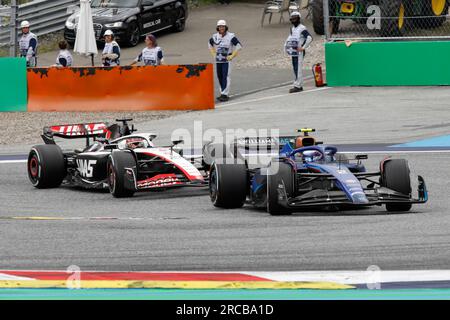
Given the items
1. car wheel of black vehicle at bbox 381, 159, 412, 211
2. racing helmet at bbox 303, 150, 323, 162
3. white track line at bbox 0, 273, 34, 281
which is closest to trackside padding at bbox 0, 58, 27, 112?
racing helmet at bbox 303, 150, 323, 162

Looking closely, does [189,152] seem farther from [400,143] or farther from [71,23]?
[71,23]

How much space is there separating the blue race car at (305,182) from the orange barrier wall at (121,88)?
9.23 m

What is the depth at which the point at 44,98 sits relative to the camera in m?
22.0

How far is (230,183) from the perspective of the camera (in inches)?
457

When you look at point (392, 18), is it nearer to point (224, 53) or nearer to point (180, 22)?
point (224, 53)

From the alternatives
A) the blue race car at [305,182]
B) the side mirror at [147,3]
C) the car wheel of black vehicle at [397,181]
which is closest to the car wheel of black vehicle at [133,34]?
the side mirror at [147,3]

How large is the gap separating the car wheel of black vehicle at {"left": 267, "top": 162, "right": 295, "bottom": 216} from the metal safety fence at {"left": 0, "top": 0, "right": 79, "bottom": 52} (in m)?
18.3

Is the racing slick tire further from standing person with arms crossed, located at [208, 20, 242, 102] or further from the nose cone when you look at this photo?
standing person with arms crossed, located at [208, 20, 242, 102]

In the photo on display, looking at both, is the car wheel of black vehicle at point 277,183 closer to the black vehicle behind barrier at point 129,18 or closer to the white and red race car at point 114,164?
the white and red race car at point 114,164

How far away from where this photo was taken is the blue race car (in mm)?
11031

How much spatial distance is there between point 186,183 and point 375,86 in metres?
10.9

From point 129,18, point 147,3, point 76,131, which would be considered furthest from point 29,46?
point 76,131

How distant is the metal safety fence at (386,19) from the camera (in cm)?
2277

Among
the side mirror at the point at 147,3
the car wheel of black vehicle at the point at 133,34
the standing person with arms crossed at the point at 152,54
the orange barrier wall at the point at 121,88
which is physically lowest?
the orange barrier wall at the point at 121,88
